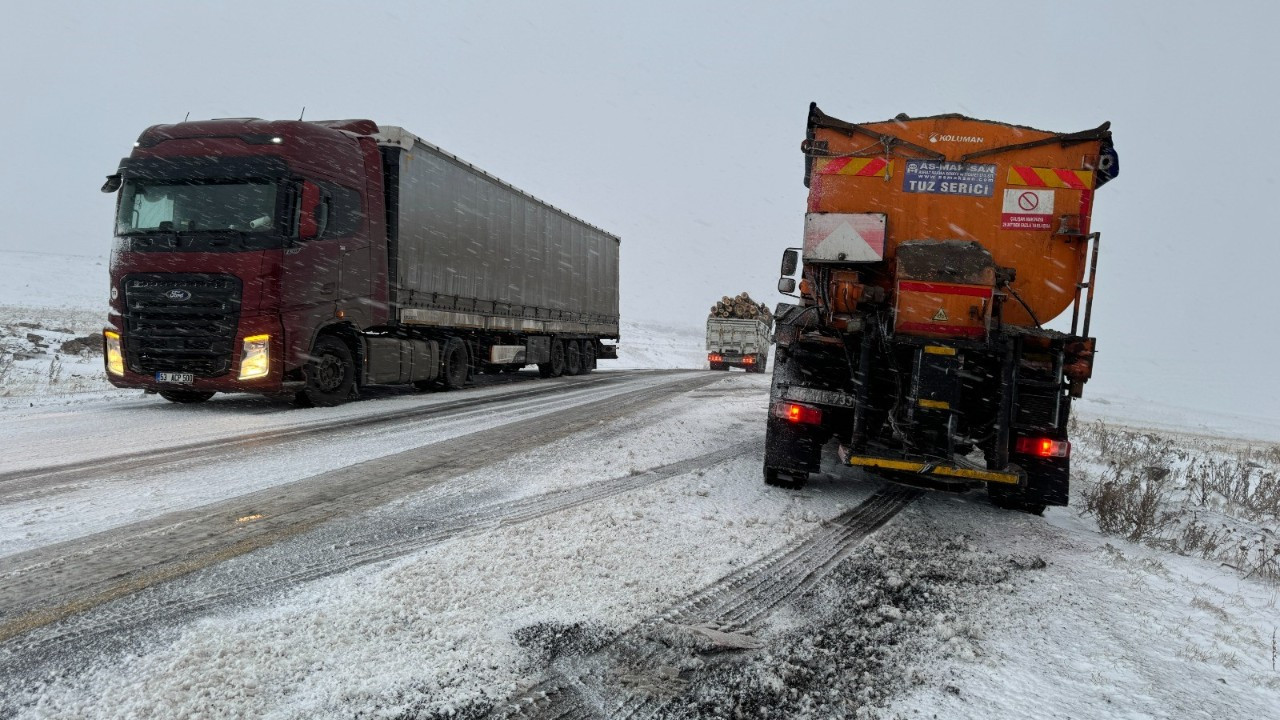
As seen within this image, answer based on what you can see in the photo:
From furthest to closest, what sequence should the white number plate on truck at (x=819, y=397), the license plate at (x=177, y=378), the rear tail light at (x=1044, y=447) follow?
1. the license plate at (x=177, y=378)
2. the white number plate on truck at (x=819, y=397)
3. the rear tail light at (x=1044, y=447)

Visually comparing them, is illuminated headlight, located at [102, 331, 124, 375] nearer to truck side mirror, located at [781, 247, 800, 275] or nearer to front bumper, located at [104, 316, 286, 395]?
front bumper, located at [104, 316, 286, 395]

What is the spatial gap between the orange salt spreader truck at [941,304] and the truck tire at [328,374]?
6800 mm

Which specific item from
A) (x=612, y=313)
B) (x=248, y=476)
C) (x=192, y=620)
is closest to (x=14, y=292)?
(x=612, y=313)

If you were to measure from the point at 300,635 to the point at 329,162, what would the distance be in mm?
8785

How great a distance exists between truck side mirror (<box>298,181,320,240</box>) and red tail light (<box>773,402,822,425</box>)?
6972mm

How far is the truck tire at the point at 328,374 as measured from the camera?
9805 millimetres

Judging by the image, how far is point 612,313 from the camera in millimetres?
23500

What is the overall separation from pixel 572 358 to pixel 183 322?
1258cm

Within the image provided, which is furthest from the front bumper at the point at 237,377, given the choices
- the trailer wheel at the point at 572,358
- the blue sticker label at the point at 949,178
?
the trailer wheel at the point at 572,358

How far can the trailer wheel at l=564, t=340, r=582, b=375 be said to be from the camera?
2028cm

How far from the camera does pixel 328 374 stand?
10.3 metres

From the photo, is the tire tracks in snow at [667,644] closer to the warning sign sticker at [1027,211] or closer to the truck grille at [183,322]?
the warning sign sticker at [1027,211]

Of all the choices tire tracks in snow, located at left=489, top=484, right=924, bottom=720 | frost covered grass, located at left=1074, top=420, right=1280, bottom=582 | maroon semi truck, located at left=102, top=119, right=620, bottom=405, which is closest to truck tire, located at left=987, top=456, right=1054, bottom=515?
frost covered grass, located at left=1074, top=420, right=1280, bottom=582

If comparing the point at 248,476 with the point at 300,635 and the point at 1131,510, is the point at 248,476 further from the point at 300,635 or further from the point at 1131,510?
the point at 1131,510
